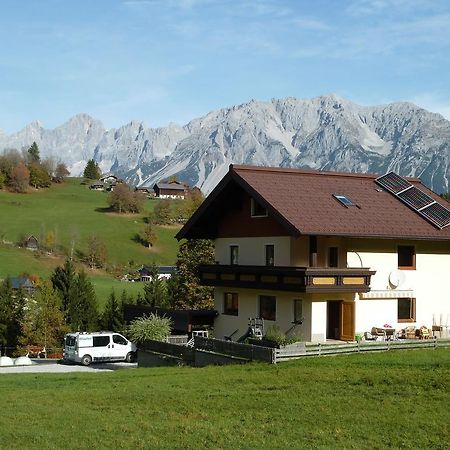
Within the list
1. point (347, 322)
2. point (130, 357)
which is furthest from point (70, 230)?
point (347, 322)

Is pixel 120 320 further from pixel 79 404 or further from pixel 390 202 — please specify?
pixel 79 404

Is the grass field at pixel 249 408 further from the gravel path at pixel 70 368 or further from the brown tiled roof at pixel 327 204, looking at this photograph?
the gravel path at pixel 70 368

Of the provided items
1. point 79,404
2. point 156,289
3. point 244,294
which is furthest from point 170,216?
point 79,404

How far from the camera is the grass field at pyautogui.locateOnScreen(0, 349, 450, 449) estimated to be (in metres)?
15.7

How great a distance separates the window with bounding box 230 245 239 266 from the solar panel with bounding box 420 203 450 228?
987 cm

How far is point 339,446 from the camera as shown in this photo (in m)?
Result: 15.0

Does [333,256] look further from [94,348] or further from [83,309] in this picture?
[83,309]

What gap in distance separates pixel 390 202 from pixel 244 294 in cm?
896

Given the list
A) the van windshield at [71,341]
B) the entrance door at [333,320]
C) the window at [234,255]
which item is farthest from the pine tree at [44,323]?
the entrance door at [333,320]

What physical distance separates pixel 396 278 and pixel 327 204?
5.03m

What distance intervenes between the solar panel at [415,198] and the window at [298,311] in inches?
330

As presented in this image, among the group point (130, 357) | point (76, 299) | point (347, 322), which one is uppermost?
point (76, 299)

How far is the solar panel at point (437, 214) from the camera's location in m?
36.6

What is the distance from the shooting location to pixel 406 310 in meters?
36.4
